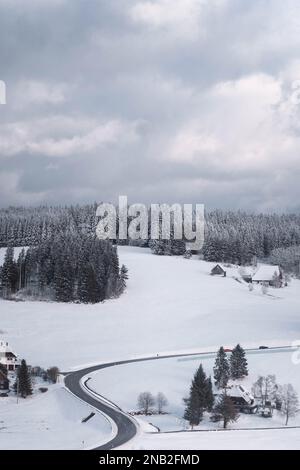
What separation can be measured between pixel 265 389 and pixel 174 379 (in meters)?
10.1

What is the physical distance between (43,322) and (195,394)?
43.5 m

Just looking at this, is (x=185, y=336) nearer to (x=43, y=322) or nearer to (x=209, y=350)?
(x=209, y=350)

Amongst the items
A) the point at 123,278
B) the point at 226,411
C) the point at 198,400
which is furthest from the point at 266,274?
the point at 226,411

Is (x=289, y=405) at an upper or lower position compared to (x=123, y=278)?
lower

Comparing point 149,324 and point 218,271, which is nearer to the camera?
point 149,324

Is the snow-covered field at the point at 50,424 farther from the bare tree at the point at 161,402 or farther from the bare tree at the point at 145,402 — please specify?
the bare tree at the point at 161,402

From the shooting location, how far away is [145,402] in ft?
163

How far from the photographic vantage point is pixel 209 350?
73.2m

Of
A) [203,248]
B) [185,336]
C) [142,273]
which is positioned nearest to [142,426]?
[185,336]

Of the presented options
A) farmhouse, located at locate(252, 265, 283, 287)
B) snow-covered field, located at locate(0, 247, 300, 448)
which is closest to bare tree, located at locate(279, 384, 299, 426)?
snow-covered field, located at locate(0, 247, 300, 448)

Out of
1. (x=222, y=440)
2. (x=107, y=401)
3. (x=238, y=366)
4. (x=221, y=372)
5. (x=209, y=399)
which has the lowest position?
(x=222, y=440)

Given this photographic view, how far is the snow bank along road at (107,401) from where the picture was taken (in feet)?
130

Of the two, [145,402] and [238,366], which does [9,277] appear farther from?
[145,402]

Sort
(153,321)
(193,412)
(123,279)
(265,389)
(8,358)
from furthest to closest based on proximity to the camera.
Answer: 1. (123,279)
2. (153,321)
3. (8,358)
4. (265,389)
5. (193,412)
